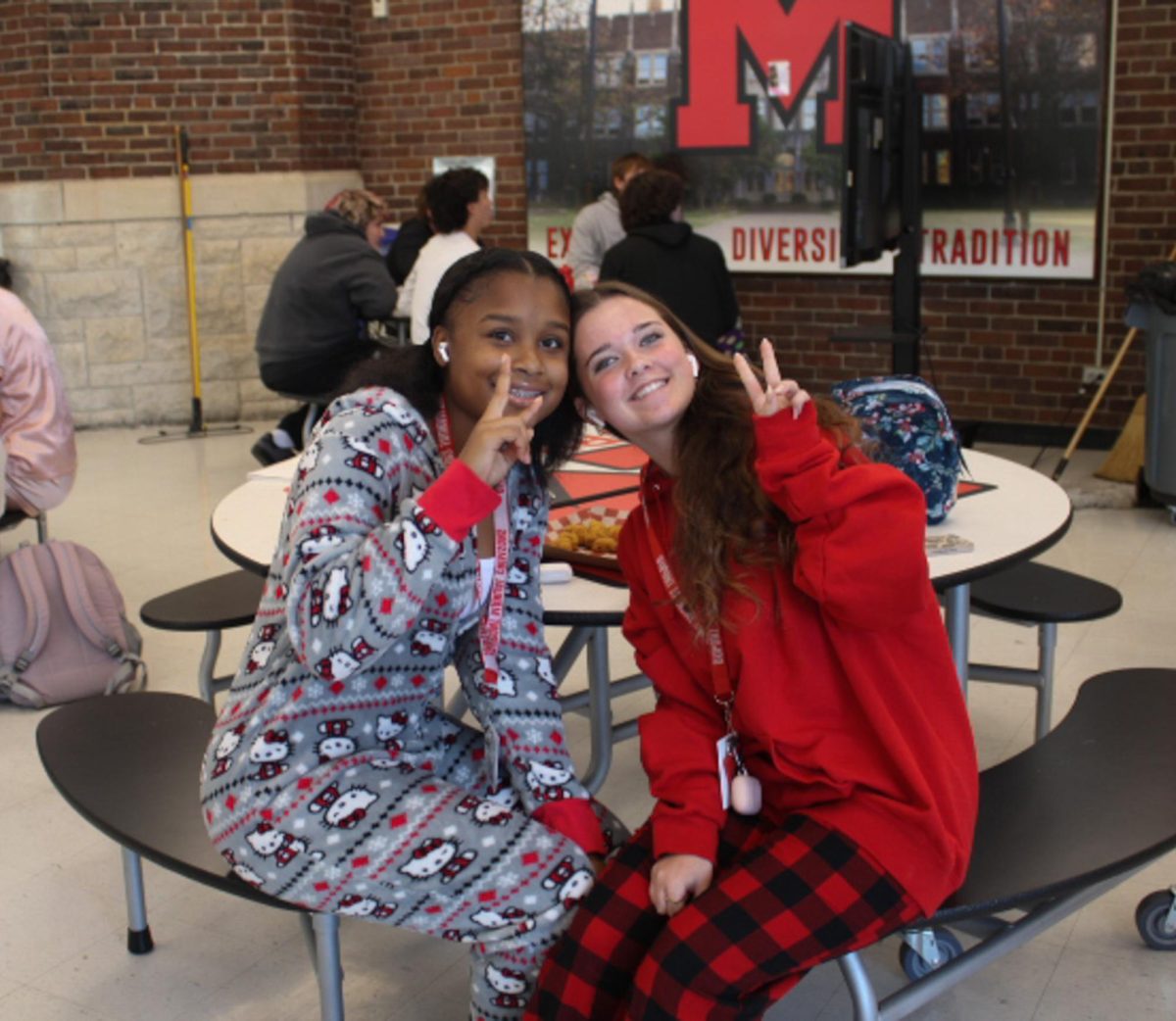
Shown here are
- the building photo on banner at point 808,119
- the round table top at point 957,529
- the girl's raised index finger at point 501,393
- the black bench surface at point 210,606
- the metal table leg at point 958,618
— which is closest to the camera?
the girl's raised index finger at point 501,393

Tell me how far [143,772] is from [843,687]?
1.18m

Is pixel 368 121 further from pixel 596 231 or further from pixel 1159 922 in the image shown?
pixel 1159 922

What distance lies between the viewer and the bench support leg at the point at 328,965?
6.77 feet

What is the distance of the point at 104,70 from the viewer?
7949 millimetres

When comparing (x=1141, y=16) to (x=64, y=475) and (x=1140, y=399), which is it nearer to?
(x=1140, y=399)

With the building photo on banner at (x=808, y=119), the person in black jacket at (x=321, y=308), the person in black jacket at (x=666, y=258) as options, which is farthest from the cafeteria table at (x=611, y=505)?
the building photo on banner at (x=808, y=119)

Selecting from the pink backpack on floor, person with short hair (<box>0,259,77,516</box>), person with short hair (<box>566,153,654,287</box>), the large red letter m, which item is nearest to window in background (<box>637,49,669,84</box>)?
the large red letter m

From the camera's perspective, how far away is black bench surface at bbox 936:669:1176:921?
1.91m

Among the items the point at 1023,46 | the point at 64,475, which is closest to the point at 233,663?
the point at 64,475

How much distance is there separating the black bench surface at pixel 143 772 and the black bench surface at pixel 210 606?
14.1 inches

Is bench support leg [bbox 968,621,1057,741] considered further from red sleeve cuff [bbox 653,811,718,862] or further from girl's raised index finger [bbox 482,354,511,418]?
girl's raised index finger [bbox 482,354,511,418]

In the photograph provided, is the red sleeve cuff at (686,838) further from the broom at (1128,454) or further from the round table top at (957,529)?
the broom at (1128,454)

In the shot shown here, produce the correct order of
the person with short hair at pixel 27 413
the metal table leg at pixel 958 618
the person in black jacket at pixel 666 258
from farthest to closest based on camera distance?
the person in black jacket at pixel 666 258, the person with short hair at pixel 27 413, the metal table leg at pixel 958 618

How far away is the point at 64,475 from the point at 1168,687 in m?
3.14
